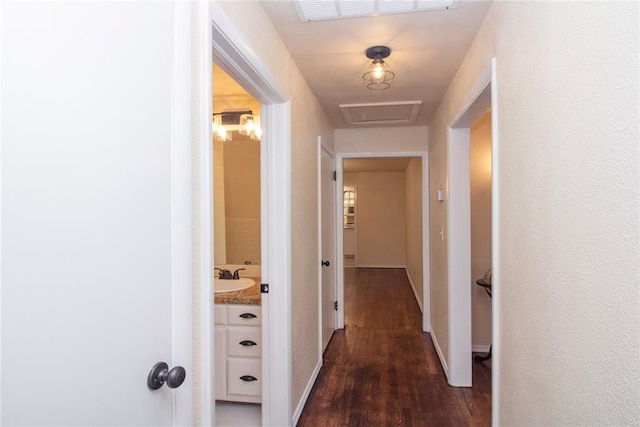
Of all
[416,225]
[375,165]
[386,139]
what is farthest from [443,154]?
[375,165]

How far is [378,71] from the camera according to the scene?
2.04 m

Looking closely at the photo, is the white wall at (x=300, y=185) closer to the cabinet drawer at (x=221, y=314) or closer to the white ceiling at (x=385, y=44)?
the white ceiling at (x=385, y=44)

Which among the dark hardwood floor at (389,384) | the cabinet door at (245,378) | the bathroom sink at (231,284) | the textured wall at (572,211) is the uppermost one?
the textured wall at (572,211)

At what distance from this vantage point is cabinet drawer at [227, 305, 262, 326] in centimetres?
223

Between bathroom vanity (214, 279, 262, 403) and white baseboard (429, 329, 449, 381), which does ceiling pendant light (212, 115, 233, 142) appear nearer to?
bathroom vanity (214, 279, 262, 403)

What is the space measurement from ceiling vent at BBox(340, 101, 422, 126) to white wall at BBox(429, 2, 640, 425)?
62.4 inches

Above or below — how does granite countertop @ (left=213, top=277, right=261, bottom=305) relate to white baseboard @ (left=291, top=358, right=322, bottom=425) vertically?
above

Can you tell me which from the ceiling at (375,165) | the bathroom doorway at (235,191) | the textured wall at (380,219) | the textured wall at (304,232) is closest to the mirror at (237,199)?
the bathroom doorway at (235,191)

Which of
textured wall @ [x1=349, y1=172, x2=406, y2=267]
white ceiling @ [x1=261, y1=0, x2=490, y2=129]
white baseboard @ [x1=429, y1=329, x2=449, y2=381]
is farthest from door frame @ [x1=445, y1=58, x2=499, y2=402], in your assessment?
textured wall @ [x1=349, y1=172, x2=406, y2=267]

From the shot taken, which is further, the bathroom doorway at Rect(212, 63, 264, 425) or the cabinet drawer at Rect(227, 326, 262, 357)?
the bathroom doorway at Rect(212, 63, 264, 425)

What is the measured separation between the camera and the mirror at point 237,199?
2.94 m

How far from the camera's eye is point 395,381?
2.70 metres

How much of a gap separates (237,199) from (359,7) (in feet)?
6.11

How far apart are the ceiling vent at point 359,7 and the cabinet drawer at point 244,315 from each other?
170 cm
